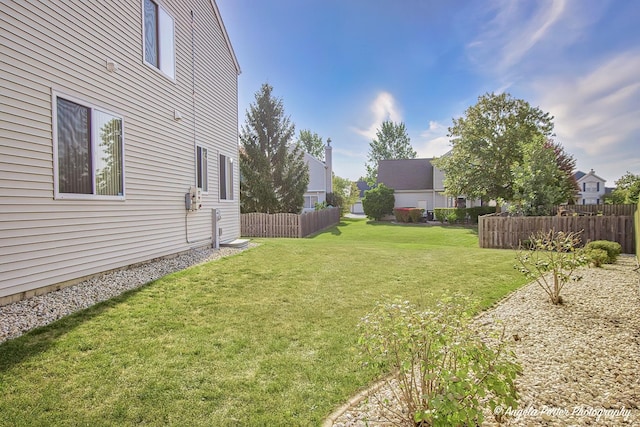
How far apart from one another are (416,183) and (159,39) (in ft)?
92.9

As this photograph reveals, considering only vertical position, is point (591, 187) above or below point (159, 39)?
below

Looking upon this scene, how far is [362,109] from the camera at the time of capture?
1877cm

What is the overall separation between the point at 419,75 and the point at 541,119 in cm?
1334

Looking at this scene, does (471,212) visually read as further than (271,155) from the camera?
Yes

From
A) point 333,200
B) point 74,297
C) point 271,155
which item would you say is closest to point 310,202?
point 333,200

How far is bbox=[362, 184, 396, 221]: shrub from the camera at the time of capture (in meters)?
27.4

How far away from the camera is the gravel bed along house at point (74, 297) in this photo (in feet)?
11.8

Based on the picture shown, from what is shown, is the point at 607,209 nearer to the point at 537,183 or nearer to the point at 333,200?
the point at 537,183

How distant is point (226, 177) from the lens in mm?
11117

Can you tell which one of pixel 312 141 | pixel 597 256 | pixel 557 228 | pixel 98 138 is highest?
pixel 312 141

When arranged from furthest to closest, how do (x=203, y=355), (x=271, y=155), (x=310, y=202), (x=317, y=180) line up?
(x=317, y=180), (x=310, y=202), (x=271, y=155), (x=203, y=355)

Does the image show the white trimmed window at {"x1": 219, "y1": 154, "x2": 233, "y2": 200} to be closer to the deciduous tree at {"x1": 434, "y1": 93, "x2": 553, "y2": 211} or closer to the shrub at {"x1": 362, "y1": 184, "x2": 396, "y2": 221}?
the deciduous tree at {"x1": 434, "y1": 93, "x2": 553, "y2": 211}

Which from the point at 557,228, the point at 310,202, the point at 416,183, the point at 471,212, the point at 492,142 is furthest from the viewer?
the point at 416,183

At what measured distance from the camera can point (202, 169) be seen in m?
9.41
